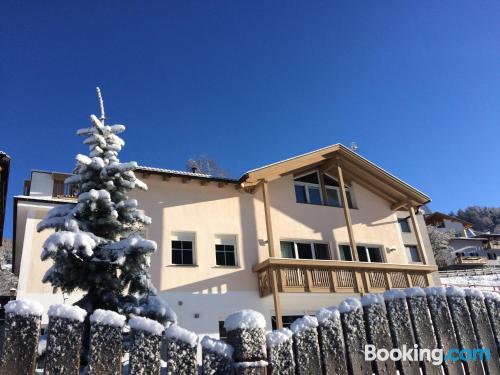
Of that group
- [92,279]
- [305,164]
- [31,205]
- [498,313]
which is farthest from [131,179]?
[305,164]

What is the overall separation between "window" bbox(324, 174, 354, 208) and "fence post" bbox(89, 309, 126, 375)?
19217 millimetres

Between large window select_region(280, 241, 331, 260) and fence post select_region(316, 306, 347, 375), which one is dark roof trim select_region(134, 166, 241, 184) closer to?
large window select_region(280, 241, 331, 260)

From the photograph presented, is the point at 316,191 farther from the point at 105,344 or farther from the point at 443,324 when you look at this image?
the point at 105,344

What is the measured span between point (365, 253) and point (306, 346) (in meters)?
18.7

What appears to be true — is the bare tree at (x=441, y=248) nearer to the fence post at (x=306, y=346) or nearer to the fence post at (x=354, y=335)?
the fence post at (x=354, y=335)

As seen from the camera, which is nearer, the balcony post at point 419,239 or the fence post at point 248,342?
the fence post at point 248,342

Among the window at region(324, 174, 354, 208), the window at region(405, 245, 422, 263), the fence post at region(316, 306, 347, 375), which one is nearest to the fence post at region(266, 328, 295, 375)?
the fence post at region(316, 306, 347, 375)

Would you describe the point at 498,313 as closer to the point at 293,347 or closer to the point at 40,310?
the point at 293,347

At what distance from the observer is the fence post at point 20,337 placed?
102 inches

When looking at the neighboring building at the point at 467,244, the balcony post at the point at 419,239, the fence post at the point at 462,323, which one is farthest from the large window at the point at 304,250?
the neighboring building at the point at 467,244

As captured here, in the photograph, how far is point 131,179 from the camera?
855 cm

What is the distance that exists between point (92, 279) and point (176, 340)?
517cm

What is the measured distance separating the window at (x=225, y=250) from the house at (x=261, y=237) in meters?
0.04

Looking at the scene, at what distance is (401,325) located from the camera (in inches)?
145
